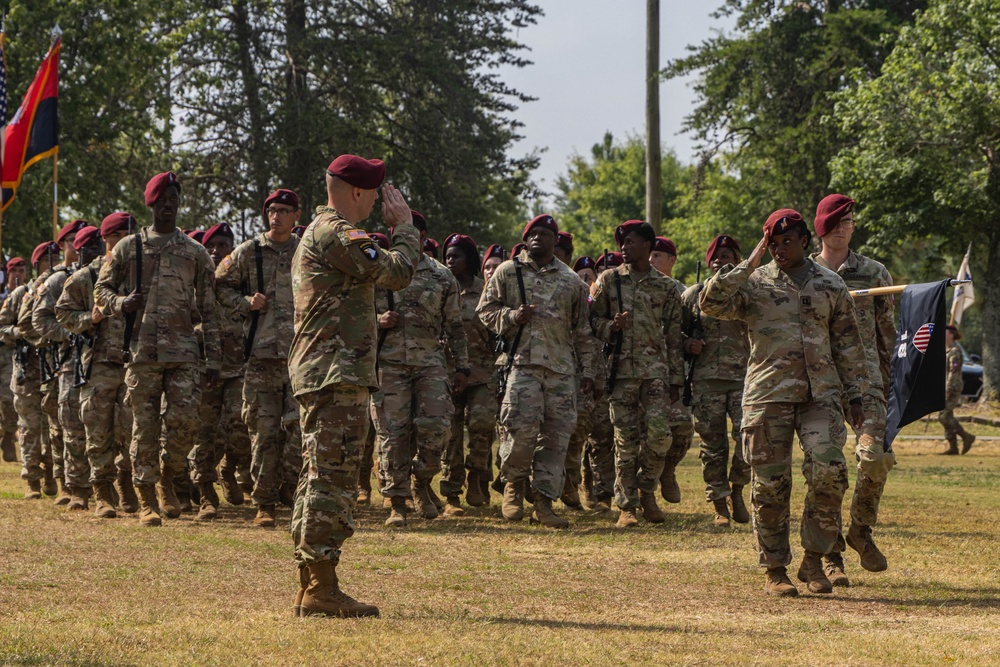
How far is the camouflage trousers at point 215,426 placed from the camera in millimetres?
12820

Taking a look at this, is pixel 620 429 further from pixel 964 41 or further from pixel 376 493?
pixel 964 41

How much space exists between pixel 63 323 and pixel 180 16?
71.7 ft

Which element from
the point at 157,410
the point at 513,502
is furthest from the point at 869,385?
the point at 157,410

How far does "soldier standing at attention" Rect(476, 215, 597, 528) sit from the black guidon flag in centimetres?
320

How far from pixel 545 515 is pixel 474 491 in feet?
7.13

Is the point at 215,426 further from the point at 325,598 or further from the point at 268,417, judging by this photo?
the point at 325,598

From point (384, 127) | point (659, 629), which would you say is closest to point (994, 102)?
point (384, 127)

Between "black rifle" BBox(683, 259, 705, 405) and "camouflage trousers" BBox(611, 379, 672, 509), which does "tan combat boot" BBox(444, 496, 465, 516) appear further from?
"black rifle" BBox(683, 259, 705, 405)

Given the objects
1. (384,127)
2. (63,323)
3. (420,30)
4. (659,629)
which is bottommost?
(659,629)

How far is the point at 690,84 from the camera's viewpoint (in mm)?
41688

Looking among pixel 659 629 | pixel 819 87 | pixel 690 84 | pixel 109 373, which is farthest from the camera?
pixel 690 84

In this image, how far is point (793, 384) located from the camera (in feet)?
27.9

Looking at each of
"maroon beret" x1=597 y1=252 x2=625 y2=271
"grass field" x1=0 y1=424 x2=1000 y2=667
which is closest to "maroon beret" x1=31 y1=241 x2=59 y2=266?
"grass field" x1=0 y1=424 x2=1000 y2=667

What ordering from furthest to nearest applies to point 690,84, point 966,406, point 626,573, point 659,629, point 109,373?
point 690,84 → point 966,406 → point 109,373 → point 626,573 → point 659,629
